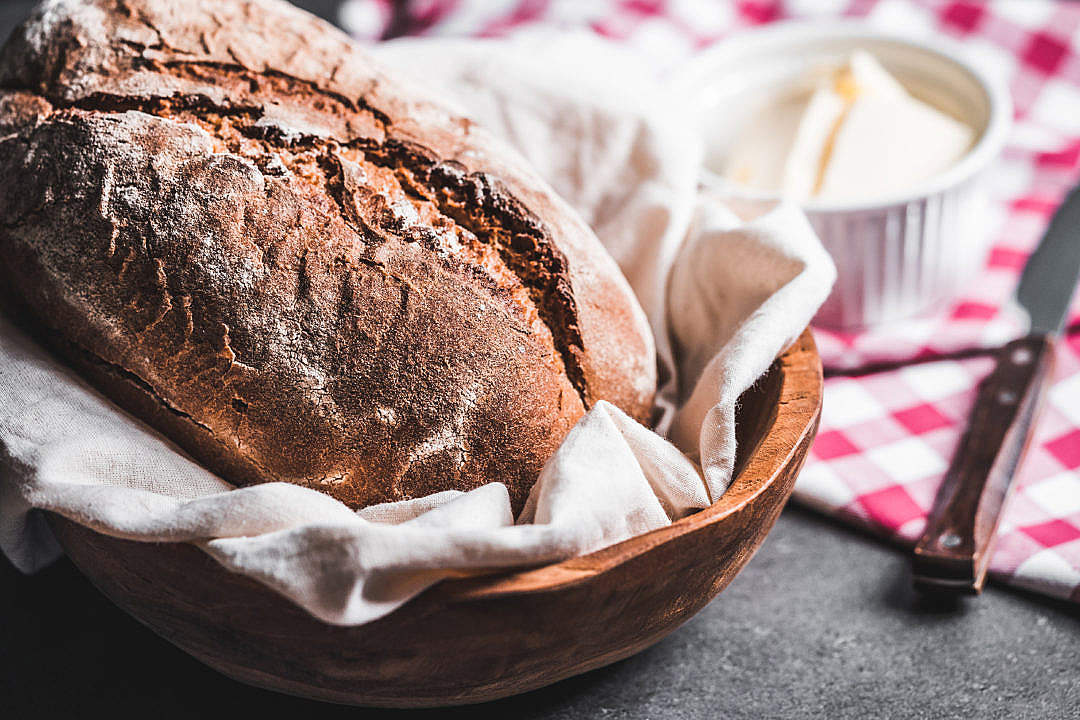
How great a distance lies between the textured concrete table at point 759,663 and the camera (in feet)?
2.28

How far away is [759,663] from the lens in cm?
73

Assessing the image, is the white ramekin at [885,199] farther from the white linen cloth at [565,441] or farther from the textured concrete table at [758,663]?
the textured concrete table at [758,663]

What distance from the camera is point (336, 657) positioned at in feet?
1.88

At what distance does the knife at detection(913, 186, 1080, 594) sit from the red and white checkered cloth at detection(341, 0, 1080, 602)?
0.04 m

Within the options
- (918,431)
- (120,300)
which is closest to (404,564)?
(120,300)

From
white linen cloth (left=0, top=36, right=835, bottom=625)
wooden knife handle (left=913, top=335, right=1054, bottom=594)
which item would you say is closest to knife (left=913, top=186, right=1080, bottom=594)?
wooden knife handle (left=913, top=335, right=1054, bottom=594)

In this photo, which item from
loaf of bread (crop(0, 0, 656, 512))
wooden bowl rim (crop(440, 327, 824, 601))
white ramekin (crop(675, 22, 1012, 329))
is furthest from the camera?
white ramekin (crop(675, 22, 1012, 329))

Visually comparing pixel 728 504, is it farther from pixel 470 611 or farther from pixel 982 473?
pixel 982 473

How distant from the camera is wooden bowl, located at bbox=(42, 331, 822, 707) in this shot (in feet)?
1.80

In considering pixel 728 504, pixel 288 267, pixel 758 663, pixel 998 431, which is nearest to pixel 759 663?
pixel 758 663

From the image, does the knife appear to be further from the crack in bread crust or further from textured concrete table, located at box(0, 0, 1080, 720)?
the crack in bread crust

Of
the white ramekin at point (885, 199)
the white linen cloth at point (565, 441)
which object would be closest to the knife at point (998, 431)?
the white ramekin at point (885, 199)

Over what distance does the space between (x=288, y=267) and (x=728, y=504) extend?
1.11 feet

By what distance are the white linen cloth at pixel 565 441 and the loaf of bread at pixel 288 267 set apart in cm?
4
